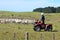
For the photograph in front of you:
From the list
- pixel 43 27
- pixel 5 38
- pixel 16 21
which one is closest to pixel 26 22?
pixel 16 21

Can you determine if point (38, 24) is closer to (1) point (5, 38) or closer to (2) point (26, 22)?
(1) point (5, 38)

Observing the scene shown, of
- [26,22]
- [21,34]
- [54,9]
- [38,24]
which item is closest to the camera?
[21,34]

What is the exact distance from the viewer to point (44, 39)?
27422mm

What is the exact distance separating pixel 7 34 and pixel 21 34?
143 centimetres

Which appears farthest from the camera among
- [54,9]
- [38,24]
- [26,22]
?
[54,9]

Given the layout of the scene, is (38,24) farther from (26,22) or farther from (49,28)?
(26,22)

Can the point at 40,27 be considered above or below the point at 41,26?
below

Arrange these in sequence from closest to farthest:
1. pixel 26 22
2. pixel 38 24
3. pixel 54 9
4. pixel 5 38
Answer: pixel 5 38
pixel 38 24
pixel 26 22
pixel 54 9

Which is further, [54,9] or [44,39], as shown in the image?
[54,9]

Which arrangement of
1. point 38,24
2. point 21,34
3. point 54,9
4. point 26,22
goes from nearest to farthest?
point 21,34 < point 38,24 < point 26,22 < point 54,9

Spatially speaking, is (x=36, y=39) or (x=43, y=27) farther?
(x=43, y=27)

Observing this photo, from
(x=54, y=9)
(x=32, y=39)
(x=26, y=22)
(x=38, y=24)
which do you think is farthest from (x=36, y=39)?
(x=54, y=9)

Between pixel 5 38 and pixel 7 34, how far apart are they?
2481 millimetres

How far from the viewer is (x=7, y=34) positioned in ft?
96.5
